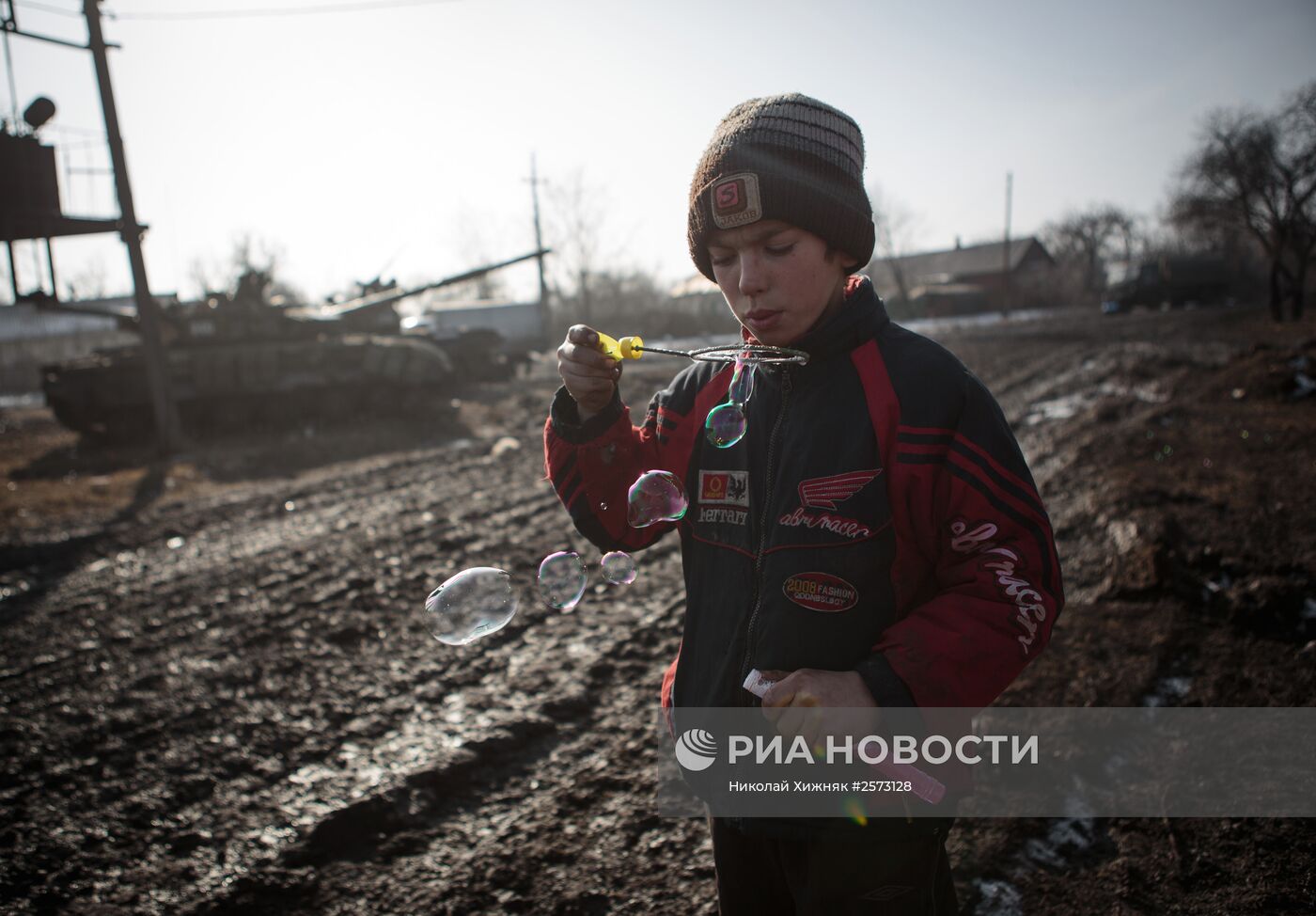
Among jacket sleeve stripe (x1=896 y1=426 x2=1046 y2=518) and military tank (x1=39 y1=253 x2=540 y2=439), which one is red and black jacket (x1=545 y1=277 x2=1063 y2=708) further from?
military tank (x1=39 y1=253 x2=540 y2=439)

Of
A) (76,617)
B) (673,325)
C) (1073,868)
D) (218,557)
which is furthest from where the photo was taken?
(673,325)

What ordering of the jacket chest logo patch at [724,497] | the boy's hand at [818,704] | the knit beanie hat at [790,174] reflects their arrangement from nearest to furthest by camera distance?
1. the boy's hand at [818,704]
2. the knit beanie hat at [790,174]
3. the jacket chest logo patch at [724,497]

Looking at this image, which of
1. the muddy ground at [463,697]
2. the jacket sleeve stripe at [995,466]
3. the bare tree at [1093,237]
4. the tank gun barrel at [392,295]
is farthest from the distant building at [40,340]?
the bare tree at [1093,237]

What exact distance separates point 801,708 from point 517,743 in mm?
2153

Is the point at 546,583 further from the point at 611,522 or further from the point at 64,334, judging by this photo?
the point at 64,334

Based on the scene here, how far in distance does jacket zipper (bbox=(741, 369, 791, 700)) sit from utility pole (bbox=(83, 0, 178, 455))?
12.4 m

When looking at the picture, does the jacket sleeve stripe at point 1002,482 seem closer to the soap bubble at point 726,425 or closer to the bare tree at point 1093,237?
the soap bubble at point 726,425

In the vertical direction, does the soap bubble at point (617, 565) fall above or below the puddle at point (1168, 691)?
above

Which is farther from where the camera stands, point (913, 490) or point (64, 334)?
point (64, 334)

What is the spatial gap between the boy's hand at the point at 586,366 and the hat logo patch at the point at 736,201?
0.33 meters

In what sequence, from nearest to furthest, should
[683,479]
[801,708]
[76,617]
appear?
[801,708], [683,479], [76,617]

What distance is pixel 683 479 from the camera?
1709mm

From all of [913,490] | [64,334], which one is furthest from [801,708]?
[64,334]

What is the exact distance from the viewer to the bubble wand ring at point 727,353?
4.79 feet
